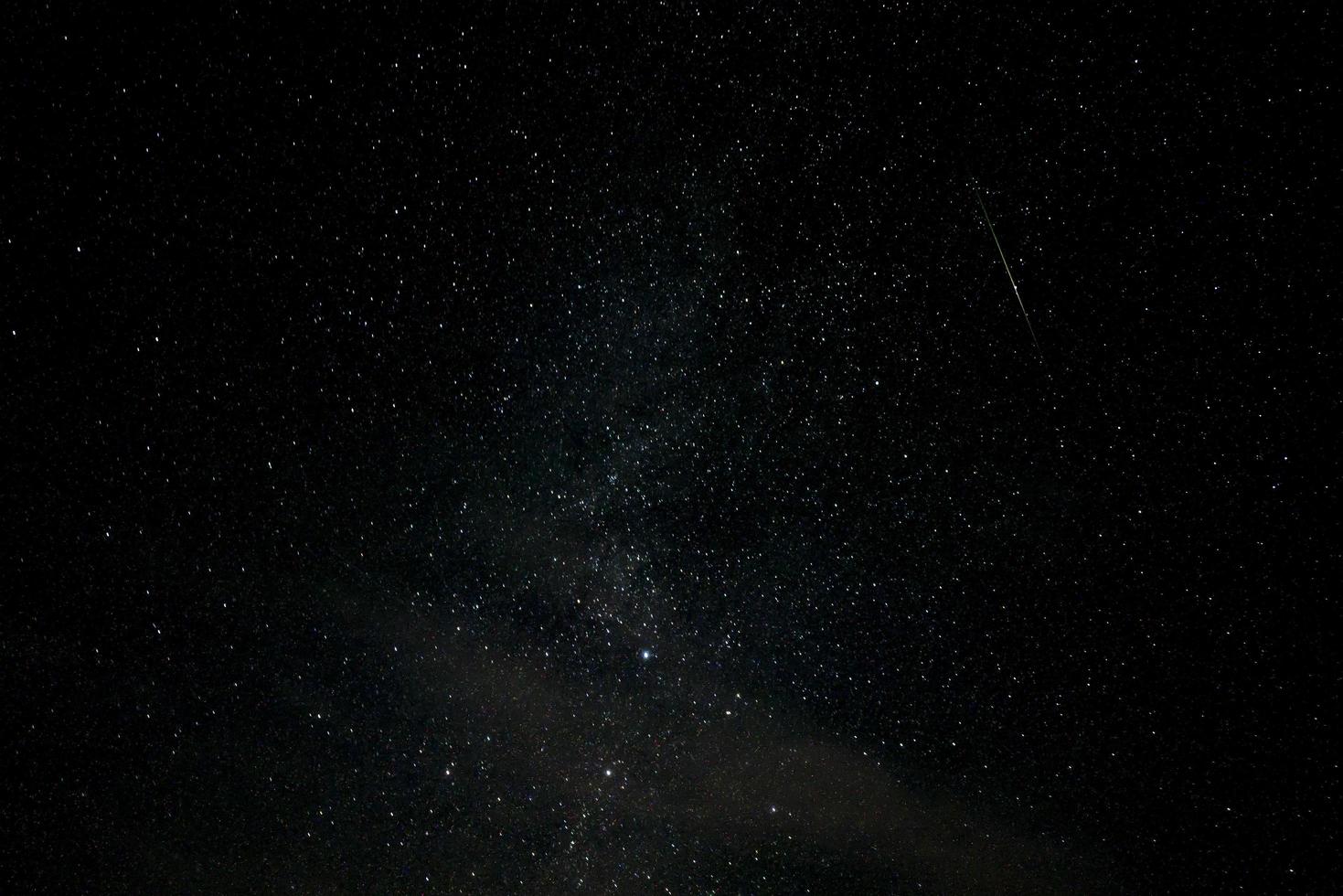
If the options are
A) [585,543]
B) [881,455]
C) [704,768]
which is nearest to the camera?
[881,455]

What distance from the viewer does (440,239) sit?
0.81 meters

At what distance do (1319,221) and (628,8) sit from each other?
0.80 m

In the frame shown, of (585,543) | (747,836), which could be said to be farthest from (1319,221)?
(747,836)

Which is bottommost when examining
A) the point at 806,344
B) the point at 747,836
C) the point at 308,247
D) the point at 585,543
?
the point at 747,836

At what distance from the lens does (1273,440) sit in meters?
0.82

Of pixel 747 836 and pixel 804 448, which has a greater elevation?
pixel 804 448

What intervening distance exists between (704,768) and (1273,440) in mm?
1032

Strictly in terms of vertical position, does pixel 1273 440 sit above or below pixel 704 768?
above

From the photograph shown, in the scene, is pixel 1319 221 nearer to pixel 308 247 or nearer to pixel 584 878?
pixel 308 247

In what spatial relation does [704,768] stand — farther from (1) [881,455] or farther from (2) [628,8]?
(2) [628,8]

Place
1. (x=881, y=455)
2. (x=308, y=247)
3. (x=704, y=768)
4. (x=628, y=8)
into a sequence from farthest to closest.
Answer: (x=704, y=768), (x=881, y=455), (x=308, y=247), (x=628, y=8)

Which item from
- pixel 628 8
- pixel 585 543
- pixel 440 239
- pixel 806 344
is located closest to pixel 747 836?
pixel 585 543

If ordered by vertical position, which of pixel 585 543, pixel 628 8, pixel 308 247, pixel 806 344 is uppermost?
pixel 628 8

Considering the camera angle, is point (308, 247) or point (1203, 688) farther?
point (1203, 688)
